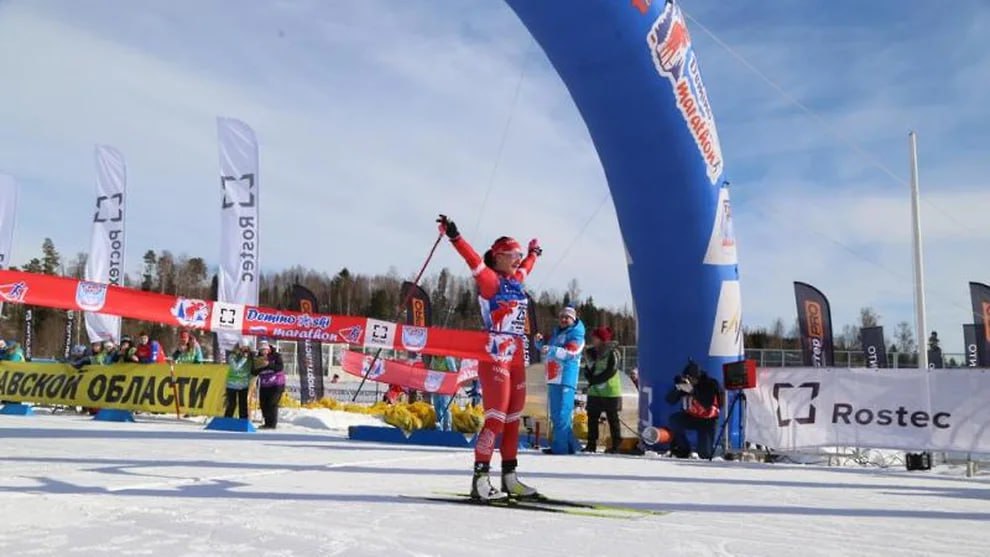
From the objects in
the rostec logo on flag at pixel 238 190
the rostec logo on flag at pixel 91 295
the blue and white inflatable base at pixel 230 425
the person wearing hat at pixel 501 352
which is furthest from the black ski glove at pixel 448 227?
the rostec logo on flag at pixel 238 190

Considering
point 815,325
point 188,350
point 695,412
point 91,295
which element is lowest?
point 695,412

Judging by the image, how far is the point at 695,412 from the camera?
9.88 meters

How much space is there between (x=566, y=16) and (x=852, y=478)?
6.04 meters

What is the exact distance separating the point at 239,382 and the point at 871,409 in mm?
8677

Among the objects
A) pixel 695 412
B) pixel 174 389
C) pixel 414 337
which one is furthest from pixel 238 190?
pixel 695 412

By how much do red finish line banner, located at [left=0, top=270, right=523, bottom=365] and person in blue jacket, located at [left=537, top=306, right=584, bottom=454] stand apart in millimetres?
961

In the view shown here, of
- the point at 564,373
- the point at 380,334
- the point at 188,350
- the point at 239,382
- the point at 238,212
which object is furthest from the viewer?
the point at 238,212

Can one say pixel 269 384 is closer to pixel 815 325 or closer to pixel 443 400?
pixel 443 400

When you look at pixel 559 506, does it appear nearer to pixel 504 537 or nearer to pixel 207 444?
pixel 504 537

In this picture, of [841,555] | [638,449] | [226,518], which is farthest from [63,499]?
[638,449]

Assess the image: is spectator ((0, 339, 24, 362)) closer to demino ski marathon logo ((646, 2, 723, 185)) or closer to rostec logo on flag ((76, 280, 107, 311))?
rostec logo on flag ((76, 280, 107, 311))

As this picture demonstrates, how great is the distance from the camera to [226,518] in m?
3.83

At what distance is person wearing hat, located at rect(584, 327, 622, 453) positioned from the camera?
9.99 m

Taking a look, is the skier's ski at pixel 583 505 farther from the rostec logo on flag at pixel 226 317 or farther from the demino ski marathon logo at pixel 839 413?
the rostec logo on flag at pixel 226 317
